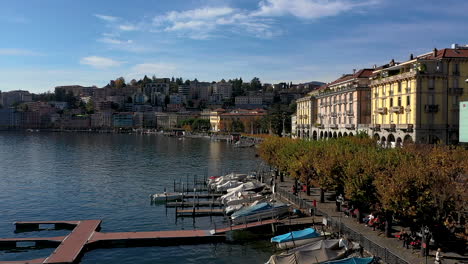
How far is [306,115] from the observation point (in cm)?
11431

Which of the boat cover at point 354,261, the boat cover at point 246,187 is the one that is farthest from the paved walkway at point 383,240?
the boat cover at point 246,187

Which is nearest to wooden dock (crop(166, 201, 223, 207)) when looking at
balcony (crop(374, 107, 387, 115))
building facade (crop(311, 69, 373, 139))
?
balcony (crop(374, 107, 387, 115))

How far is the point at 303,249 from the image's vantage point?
28.6 meters

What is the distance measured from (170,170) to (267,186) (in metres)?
29.4

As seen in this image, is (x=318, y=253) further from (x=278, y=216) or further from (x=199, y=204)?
(x=199, y=204)

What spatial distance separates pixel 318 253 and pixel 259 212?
11.9 meters

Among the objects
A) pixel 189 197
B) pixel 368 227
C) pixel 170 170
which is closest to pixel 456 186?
pixel 368 227

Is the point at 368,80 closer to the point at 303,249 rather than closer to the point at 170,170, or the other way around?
the point at 170,170

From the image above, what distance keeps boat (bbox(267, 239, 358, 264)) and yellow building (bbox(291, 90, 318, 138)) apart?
80.9m

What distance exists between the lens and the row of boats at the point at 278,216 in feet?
90.8

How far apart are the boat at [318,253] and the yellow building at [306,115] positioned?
266 feet

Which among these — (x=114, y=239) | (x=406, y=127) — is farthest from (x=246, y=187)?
(x=406, y=127)

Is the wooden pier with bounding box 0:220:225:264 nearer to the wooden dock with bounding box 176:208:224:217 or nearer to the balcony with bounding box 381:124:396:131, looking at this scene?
the wooden dock with bounding box 176:208:224:217

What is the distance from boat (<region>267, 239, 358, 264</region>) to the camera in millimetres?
27500
